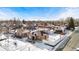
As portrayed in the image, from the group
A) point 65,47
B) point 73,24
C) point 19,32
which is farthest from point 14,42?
point 73,24

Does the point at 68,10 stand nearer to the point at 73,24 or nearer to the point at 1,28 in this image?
the point at 73,24

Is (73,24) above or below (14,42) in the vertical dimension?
above
